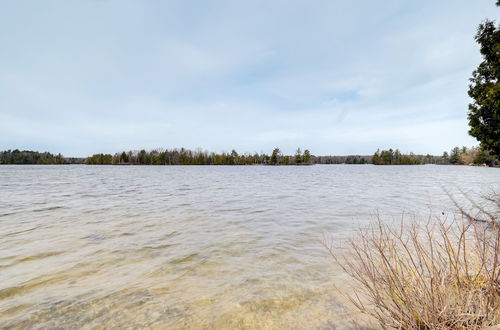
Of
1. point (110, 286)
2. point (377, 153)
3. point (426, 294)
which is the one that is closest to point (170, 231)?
point (110, 286)

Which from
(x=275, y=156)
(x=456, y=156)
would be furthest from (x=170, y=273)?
(x=456, y=156)

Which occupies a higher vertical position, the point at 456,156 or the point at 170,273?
the point at 456,156

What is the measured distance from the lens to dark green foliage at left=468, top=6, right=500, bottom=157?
1318 cm

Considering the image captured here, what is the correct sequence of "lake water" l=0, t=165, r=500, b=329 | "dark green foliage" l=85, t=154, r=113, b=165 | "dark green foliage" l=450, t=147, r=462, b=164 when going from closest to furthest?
"lake water" l=0, t=165, r=500, b=329 → "dark green foliage" l=450, t=147, r=462, b=164 → "dark green foliage" l=85, t=154, r=113, b=165

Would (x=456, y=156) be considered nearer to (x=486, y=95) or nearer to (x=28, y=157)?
(x=486, y=95)

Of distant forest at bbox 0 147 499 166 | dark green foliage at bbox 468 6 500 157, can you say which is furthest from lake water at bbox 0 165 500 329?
distant forest at bbox 0 147 499 166

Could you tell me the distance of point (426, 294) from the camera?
2.41 metres

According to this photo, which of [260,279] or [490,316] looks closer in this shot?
[490,316]

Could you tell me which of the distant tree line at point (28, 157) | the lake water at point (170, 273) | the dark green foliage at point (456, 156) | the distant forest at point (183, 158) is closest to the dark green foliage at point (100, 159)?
the distant forest at point (183, 158)

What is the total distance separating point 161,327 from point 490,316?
3.92m

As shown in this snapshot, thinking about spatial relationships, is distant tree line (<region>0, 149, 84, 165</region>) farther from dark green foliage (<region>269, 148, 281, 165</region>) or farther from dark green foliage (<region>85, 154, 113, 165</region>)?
→ dark green foliage (<region>269, 148, 281, 165</region>)

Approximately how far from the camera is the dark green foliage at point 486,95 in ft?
43.2

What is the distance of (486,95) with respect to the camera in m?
13.2

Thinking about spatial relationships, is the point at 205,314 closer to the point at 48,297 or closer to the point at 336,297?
the point at 336,297
